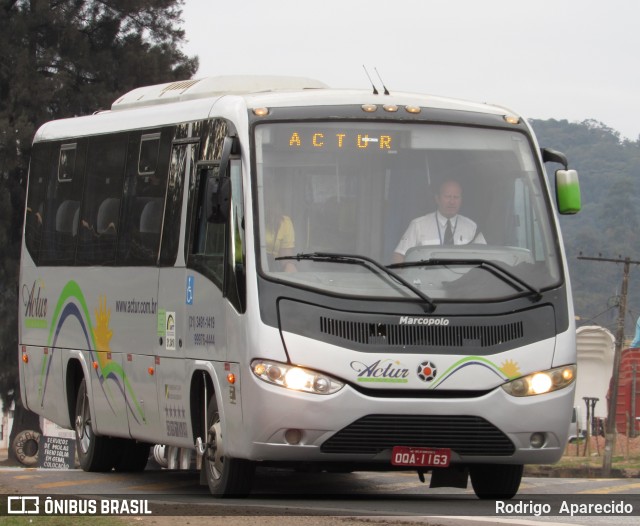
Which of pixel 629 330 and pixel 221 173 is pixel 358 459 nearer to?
pixel 221 173

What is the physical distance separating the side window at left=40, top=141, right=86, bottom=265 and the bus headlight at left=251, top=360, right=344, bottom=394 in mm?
5085

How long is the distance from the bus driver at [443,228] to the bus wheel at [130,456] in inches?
201

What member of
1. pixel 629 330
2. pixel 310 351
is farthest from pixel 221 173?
pixel 629 330

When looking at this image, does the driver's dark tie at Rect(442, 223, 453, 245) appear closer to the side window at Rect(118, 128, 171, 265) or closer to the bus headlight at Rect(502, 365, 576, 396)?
the bus headlight at Rect(502, 365, 576, 396)

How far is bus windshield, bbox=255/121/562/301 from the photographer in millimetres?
11789

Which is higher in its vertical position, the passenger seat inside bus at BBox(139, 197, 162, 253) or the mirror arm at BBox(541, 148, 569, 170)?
→ the mirror arm at BBox(541, 148, 569, 170)

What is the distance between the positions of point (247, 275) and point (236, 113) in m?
1.39

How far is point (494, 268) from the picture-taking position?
12.0m

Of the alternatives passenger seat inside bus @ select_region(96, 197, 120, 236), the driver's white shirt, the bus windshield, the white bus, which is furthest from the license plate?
passenger seat inside bus @ select_region(96, 197, 120, 236)

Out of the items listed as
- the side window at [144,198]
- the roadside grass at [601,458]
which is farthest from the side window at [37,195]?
the roadside grass at [601,458]

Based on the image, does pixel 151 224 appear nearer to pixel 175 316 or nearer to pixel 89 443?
pixel 175 316

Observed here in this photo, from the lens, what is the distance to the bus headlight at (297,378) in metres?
11.3

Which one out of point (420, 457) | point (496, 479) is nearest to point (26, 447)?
point (496, 479)

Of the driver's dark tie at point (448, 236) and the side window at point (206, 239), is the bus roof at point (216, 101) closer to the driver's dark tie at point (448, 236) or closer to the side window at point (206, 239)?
the side window at point (206, 239)
